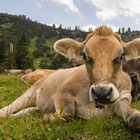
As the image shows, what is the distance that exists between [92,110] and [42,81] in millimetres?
3479

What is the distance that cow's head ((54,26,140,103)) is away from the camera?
7121mm

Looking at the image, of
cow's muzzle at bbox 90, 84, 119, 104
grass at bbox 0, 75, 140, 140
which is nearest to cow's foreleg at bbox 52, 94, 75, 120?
grass at bbox 0, 75, 140, 140

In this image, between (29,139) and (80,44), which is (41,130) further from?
(80,44)

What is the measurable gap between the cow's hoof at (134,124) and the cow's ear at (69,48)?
2587 millimetres

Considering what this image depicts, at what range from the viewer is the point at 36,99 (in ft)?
36.9

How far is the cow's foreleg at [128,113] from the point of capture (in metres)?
6.44

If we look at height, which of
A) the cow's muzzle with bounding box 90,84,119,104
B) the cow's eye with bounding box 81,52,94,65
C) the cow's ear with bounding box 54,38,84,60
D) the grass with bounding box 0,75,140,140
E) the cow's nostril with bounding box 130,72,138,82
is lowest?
the grass with bounding box 0,75,140,140

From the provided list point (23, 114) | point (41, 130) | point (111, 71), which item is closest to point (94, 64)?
point (111, 71)

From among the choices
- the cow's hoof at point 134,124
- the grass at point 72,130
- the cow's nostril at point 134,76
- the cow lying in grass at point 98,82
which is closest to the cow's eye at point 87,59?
the cow lying in grass at point 98,82

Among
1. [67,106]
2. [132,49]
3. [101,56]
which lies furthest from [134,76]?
[101,56]

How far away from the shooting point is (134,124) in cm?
645

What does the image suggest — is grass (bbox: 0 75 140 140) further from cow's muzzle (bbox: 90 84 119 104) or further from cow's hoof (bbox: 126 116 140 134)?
cow's muzzle (bbox: 90 84 119 104)

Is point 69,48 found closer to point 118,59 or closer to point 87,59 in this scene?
point 87,59

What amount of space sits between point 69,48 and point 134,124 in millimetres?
3021
